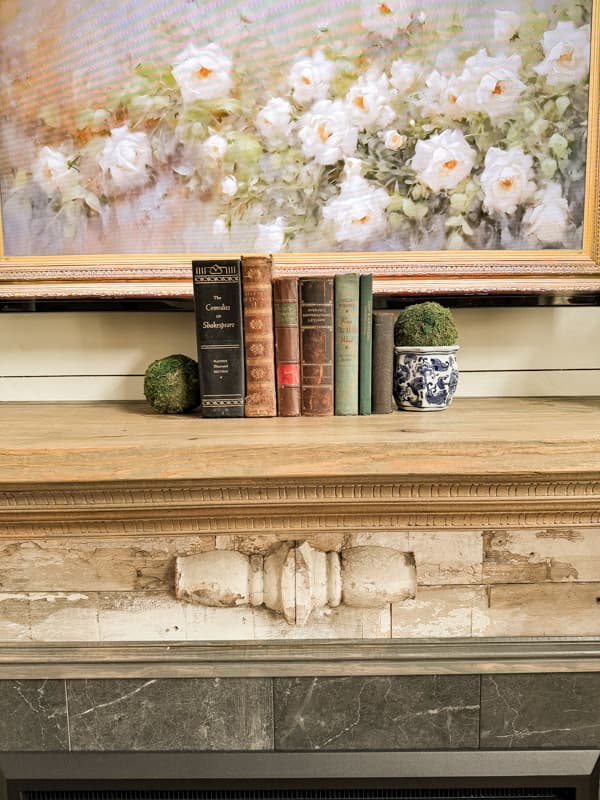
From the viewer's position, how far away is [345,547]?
2.93ft

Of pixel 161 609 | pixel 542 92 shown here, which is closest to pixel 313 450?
pixel 161 609

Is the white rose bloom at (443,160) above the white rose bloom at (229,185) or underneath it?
above

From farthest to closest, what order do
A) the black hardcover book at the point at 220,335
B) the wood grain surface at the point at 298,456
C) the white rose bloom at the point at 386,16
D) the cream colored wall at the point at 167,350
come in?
the cream colored wall at the point at 167,350 < the white rose bloom at the point at 386,16 < the black hardcover book at the point at 220,335 < the wood grain surface at the point at 298,456

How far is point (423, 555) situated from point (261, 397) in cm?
38

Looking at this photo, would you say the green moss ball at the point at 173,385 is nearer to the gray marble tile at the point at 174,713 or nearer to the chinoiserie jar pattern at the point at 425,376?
the chinoiserie jar pattern at the point at 425,376

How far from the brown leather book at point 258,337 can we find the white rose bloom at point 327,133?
296mm

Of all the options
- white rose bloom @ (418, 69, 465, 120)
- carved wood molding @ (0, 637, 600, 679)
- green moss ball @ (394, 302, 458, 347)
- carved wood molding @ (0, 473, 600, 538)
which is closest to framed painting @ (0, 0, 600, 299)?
white rose bloom @ (418, 69, 465, 120)

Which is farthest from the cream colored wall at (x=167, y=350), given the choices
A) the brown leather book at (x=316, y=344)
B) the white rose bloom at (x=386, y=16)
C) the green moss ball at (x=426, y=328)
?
the white rose bloom at (x=386, y=16)

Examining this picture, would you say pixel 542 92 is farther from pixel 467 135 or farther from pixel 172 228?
pixel 172 228

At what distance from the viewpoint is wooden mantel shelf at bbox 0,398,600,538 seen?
27.9 inches

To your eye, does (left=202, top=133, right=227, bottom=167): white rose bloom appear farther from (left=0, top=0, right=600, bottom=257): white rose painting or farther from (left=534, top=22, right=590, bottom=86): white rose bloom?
(left=534, top=22, right=590, bottom=86): white rose bloom

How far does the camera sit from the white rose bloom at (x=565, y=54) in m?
0.96

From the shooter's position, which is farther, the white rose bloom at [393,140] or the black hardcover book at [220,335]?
the white rose bloom at [393,140]

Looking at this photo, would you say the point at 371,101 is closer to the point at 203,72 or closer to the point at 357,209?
the point at 357,209
